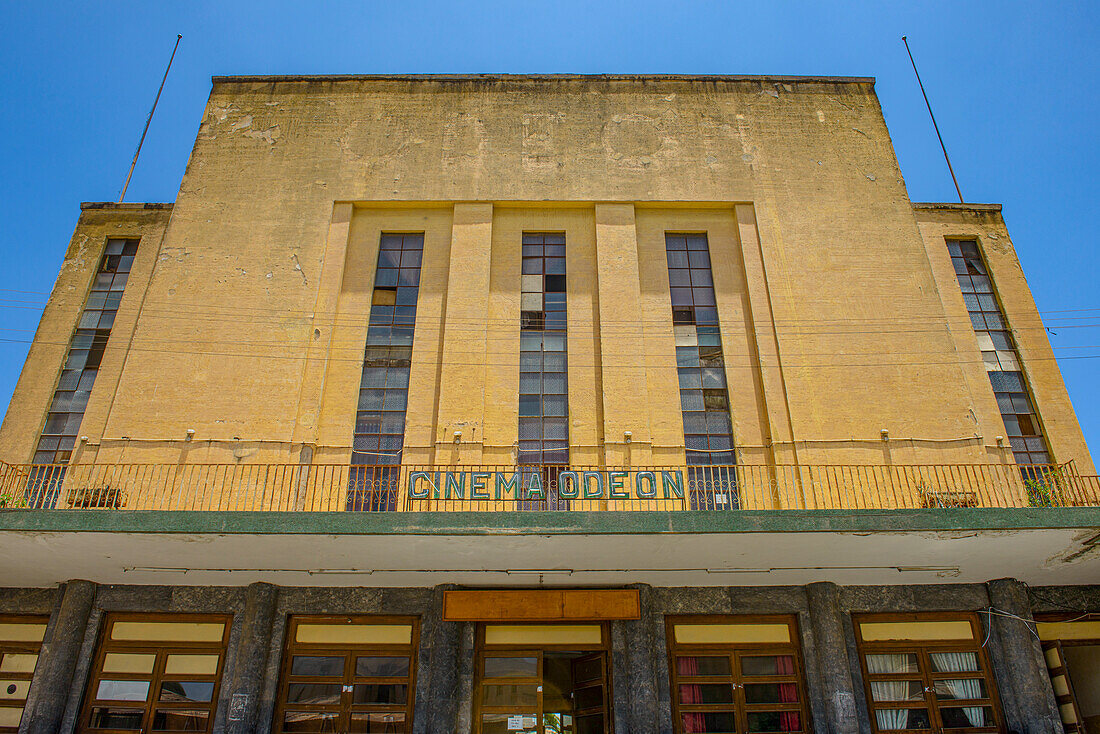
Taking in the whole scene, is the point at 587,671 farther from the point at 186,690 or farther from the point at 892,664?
the point at 186,690

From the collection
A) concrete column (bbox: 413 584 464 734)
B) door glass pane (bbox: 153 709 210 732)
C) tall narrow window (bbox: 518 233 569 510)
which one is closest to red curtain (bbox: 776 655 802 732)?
tall narrow window (bbox: 518 233 569 510)

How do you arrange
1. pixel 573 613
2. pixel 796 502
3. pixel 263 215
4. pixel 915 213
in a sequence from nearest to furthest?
pixel 573 613 < pixel 796 502 < pixel 263 215 < pixel 915 213

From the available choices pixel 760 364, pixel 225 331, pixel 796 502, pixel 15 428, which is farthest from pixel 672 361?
pixel 15 428

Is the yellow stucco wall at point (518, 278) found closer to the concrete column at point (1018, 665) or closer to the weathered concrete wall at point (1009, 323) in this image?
the weathered concrete wall at point (1009, 323)

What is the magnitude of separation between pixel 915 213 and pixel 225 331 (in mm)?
14722

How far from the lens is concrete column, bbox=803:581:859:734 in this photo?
1036 cm

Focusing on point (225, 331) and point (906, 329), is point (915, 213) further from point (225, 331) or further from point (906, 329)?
point (225, 331)

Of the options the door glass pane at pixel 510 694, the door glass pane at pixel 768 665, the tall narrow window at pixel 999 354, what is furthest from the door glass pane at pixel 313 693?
the tall narrow window at pixel 999 354

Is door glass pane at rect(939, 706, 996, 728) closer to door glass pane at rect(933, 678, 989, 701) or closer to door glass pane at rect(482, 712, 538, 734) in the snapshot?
door glass pane at rect(933, 678, 989, 701)

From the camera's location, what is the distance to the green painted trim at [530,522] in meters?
9.27

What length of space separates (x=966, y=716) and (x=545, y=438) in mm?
7594

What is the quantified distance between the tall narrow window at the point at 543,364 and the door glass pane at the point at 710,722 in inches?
144

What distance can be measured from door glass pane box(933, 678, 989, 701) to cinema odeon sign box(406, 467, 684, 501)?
4.69m

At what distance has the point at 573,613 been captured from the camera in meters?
10.7
